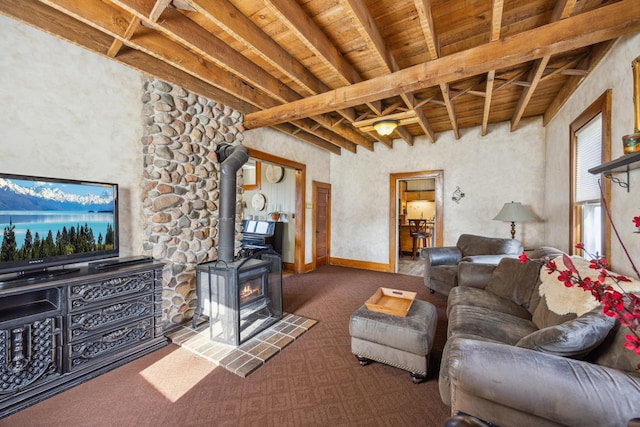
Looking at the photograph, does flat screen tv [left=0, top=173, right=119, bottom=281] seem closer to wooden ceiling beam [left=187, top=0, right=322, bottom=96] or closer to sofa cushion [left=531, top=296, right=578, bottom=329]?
wooden ceiling beam [left=187, top=0, right=322, bottom=96]

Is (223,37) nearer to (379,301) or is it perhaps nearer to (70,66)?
(70,66)

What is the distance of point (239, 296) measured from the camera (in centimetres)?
244

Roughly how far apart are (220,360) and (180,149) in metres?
2.19

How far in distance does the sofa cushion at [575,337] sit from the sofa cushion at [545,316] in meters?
0.35

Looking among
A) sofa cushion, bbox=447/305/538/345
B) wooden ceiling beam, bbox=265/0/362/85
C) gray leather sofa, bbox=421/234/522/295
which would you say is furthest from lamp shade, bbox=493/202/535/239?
wooden ceiling beam, bbox=265/0/362/85

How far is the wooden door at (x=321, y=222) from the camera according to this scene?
5699 millimetres

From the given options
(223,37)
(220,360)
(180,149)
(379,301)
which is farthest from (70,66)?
(379,301)

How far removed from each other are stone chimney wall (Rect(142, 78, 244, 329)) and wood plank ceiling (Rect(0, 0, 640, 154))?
0.25m

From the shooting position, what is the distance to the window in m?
2.15

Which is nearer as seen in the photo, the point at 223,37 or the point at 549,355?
the point at 549,355

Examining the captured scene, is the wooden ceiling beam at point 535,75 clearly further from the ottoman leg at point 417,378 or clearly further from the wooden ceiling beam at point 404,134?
the ottoman leg at point 417,378

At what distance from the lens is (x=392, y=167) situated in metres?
5.51

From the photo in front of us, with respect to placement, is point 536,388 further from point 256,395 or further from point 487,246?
point 487,246

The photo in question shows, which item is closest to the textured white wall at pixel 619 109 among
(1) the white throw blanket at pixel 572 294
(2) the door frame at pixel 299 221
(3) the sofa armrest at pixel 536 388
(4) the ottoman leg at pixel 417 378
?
(1) the white throw blanket at pixel 572 294
